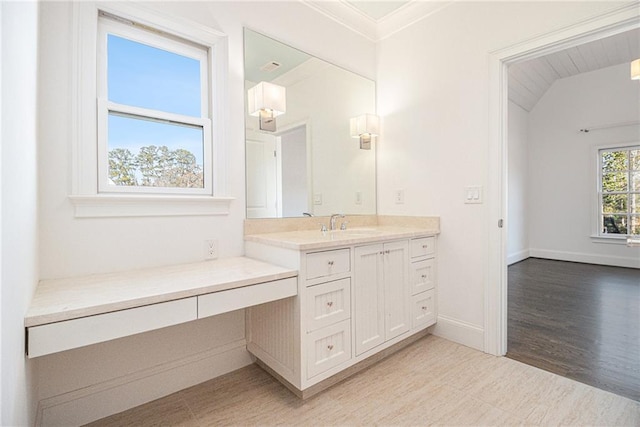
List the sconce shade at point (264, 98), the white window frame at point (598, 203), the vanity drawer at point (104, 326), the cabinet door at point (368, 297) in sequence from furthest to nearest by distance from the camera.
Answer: the white window frame at point (598, 203), the sconce shade at point (264, 98), the cabinet door at point (368, 297), the vanity drawer at point (104, 326)

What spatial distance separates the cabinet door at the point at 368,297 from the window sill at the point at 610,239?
5174 mm

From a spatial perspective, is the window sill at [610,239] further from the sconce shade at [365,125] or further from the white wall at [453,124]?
the sconce shade at [365,125]

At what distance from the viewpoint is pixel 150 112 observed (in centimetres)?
180

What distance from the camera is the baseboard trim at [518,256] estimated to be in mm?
5313

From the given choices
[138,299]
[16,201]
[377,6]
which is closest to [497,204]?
A: [377,6]

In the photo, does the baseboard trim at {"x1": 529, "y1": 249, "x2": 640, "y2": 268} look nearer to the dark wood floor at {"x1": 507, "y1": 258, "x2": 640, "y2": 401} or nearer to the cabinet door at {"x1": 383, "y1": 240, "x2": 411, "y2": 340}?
the dark wood floor at {"x1": 507, "y1": 258, "x2": 640, "y2": 401}

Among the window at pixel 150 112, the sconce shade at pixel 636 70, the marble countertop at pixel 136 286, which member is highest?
the sconce shade at pixel 636 70

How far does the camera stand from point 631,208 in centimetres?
500

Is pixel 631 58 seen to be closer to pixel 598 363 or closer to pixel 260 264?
pixel 598 363

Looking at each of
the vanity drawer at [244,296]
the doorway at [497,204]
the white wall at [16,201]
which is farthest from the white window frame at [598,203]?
the white wall at [16,201]

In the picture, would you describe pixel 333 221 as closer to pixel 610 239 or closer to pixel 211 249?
pixel 211 249

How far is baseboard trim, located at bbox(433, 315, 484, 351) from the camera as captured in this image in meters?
2.31

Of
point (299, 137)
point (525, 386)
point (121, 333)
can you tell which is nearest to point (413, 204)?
point (299, 137)

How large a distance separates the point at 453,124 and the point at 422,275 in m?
1.21
